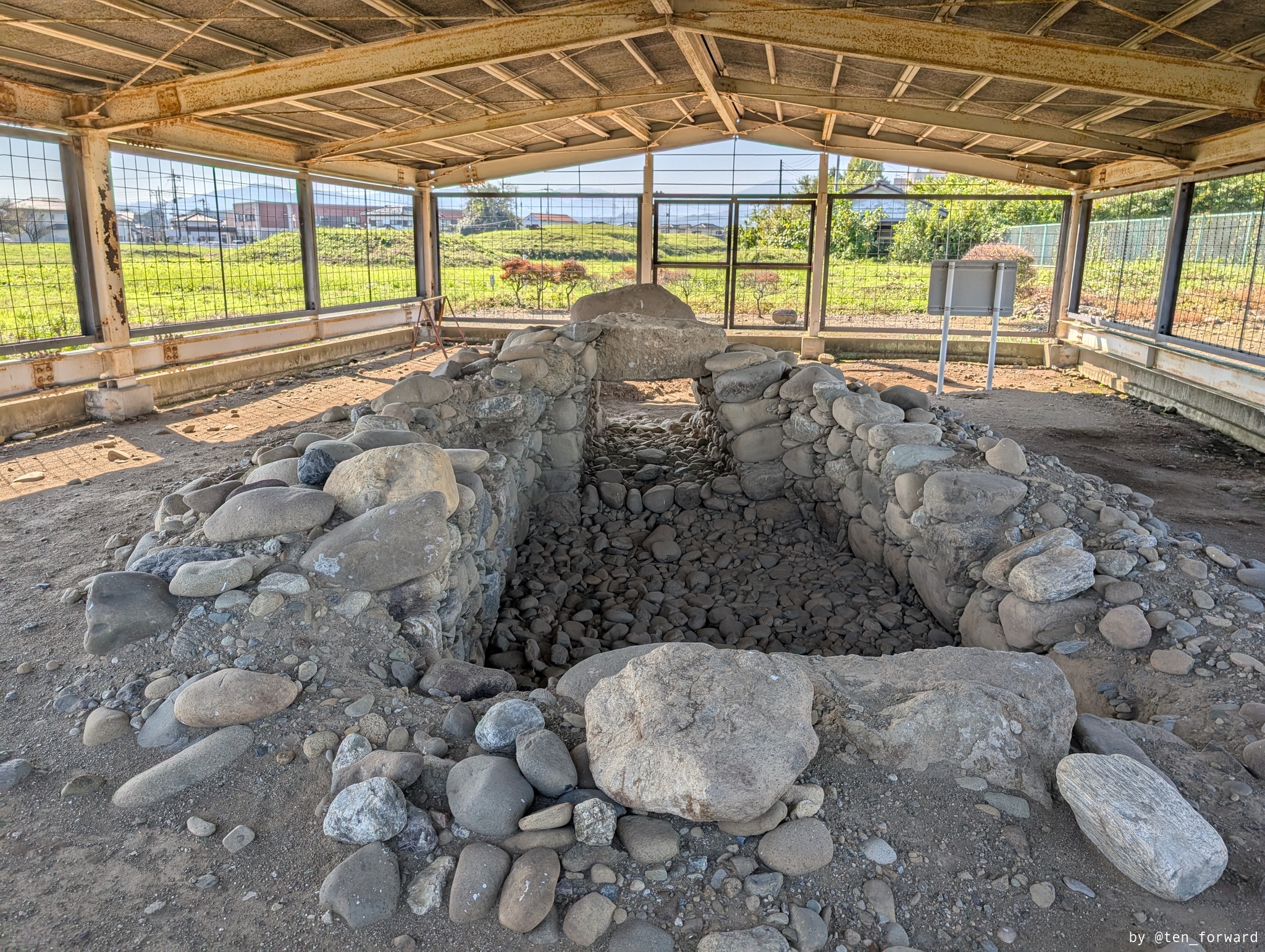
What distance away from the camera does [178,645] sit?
2.91m

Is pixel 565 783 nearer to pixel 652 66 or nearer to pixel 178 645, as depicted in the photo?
pixel 178 645

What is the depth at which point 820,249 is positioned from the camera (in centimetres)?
1370

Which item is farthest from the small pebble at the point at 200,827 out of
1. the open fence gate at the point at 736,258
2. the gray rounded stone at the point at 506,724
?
the open fence gate at the point at 736,258

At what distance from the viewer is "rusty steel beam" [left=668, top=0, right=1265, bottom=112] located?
21.4 feet

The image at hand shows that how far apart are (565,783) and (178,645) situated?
1531mm

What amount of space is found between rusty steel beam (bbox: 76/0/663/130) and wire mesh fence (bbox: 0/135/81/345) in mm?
662

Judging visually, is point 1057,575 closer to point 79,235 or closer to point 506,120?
point 79,235

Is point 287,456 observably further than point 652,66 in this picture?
No

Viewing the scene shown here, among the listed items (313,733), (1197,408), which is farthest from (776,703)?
(1197,408)

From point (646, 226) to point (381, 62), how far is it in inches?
285

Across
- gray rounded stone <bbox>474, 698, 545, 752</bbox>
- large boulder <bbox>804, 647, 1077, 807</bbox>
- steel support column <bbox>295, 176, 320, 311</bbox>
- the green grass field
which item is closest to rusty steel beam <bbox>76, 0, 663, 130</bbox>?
the green grass field

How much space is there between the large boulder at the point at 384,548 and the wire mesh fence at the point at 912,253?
1176 cm

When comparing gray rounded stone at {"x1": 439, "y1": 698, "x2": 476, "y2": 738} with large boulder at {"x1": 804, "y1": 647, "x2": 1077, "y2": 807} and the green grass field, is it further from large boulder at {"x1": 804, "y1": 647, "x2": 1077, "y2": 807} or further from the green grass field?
the green grass field

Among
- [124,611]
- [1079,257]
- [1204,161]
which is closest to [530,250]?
[1079,257]
